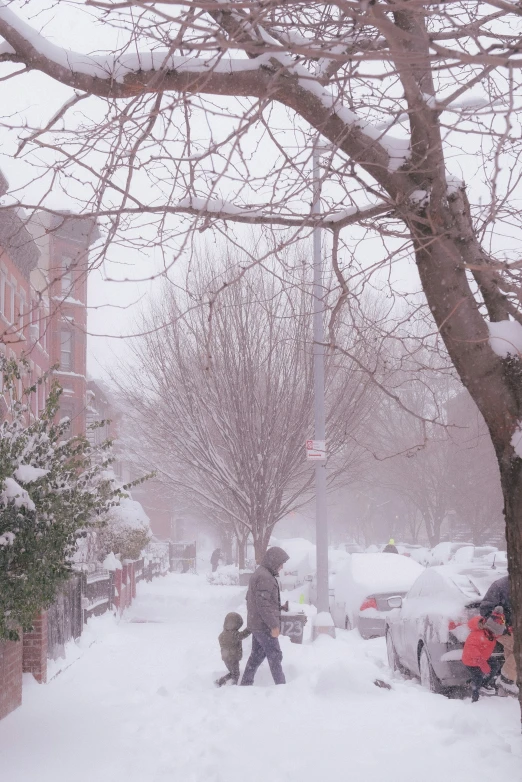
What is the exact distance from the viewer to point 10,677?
734cm

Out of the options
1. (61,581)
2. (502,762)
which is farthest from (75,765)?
(502,762)

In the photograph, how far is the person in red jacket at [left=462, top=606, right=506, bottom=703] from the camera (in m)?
8.66

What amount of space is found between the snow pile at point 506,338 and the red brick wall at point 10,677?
4.89 metres

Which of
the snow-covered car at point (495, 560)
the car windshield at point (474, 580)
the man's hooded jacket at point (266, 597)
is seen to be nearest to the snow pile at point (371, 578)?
the snow-covered car at point (495, 560)

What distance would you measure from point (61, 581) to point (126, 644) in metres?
6.43

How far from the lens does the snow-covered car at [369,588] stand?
1477 cm

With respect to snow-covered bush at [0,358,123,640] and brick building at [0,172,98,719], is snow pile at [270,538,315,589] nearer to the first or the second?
brick building at [0,172,98,719]

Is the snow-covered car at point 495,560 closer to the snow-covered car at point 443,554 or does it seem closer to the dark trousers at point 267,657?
the dark trousers at point 267,657

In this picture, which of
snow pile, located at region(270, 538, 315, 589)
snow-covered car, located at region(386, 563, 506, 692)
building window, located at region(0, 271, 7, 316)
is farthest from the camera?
snow pile, located at region(270, 538, 315, 589)

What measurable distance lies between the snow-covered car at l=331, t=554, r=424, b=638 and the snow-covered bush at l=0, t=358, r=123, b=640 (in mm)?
8533

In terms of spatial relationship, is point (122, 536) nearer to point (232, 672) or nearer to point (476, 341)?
point (232, 672)

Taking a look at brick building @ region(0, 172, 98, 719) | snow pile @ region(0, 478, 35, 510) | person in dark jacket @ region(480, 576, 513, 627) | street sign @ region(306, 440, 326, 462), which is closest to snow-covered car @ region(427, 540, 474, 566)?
brick building @ region(0, 172, 98, 719)

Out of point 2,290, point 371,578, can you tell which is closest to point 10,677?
point 371,578

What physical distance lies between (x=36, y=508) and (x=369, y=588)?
9568 millimetres
